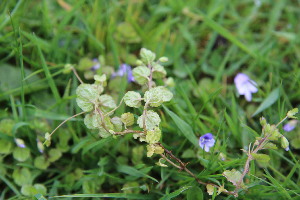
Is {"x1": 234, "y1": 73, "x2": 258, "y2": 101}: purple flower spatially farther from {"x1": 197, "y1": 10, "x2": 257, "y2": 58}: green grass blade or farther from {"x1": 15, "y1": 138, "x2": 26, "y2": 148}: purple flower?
{"x1": 15, "y1": 138, "x2": 26, "y2": 148}: purple flower

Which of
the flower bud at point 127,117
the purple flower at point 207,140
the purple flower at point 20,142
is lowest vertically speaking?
the purple flower at point 20,142

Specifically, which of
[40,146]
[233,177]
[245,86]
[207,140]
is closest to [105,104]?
[40,146]

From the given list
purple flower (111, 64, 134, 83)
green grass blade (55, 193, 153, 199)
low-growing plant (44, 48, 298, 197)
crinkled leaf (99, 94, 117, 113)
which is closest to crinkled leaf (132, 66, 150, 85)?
low-growing plant (44, 48, 298, 197)

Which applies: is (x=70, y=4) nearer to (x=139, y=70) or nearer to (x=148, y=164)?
(x=139, y=70)

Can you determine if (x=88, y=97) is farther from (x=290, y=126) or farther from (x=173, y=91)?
(x=290, y=126)

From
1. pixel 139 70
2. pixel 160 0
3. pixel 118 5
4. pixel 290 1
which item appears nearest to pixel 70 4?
pixel 118 5

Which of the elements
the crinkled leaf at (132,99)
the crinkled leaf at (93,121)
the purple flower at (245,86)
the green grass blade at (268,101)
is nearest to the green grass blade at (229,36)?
the purple flower at (245,86)

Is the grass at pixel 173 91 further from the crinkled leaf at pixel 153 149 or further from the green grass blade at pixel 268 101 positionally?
the crinkled leaf at pixel 153 149
